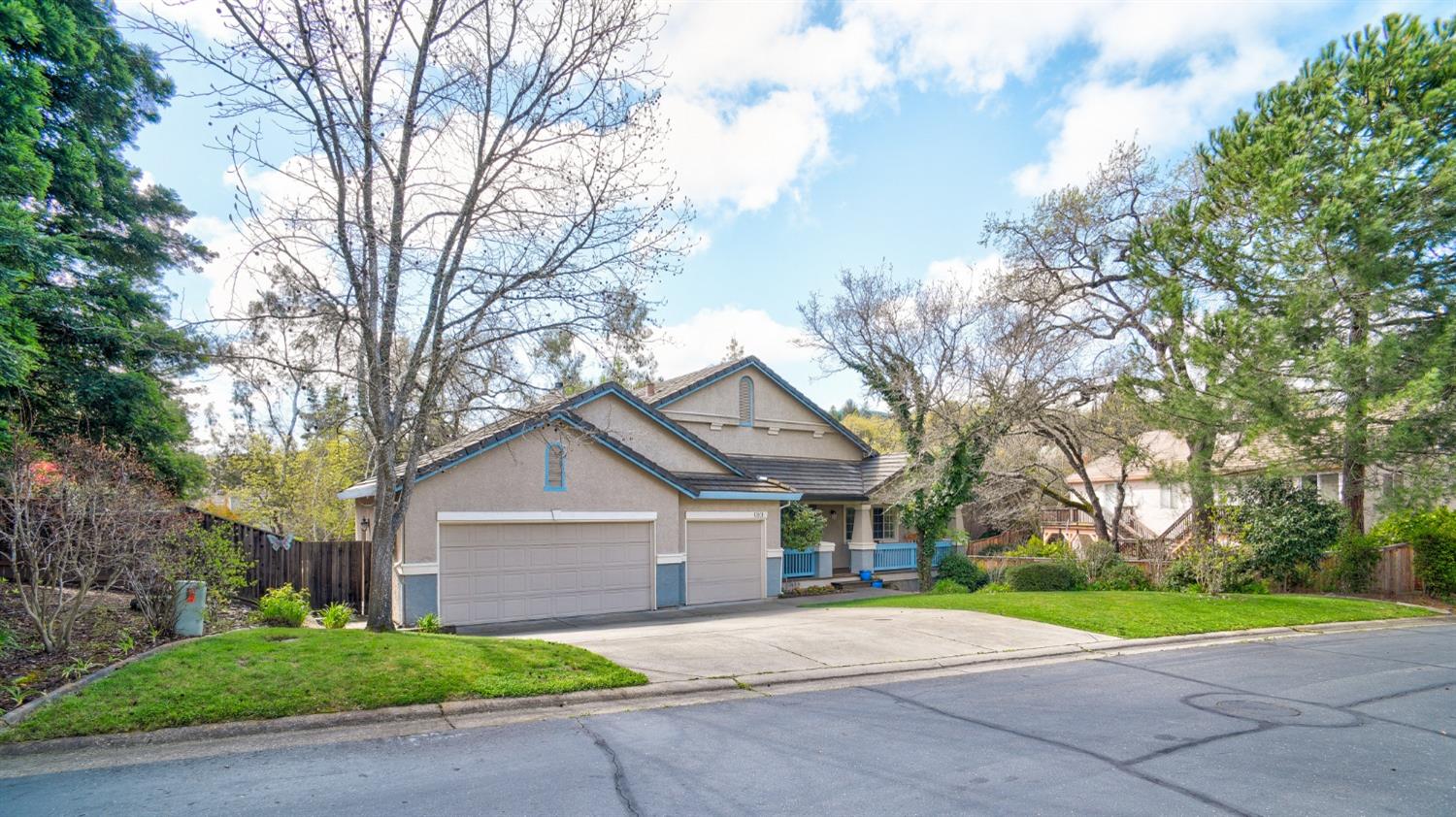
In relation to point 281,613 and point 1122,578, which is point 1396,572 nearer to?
point 1122,578

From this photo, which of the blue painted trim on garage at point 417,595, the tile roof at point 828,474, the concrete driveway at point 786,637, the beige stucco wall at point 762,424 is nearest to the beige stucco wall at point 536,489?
the blue painted trim on garage at point 417,595

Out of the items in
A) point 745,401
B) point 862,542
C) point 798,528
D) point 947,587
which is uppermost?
Result: point 745,401

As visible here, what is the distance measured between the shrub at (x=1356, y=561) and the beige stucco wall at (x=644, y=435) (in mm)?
16163

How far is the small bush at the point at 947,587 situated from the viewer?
2175cm

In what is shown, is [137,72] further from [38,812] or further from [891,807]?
[891,807]

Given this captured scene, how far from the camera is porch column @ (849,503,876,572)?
25734mm

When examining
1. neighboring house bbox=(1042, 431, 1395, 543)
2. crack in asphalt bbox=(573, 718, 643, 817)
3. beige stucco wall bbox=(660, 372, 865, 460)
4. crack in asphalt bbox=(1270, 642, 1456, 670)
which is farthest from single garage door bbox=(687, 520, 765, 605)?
crack in asphalt bbox=(573, 718, 643, 817)

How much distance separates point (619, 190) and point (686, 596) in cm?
1056

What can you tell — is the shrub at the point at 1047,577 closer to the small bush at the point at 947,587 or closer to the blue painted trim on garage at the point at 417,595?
the small bush at the point at 947,587

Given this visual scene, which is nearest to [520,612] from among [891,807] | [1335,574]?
[891,807]

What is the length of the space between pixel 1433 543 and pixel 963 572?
11.2 m

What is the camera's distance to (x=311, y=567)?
16.5 meters

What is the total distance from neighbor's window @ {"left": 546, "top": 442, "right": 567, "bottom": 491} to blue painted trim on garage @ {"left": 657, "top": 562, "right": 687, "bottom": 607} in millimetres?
3262

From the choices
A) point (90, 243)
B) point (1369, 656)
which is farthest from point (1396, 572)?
point (90, 243)
